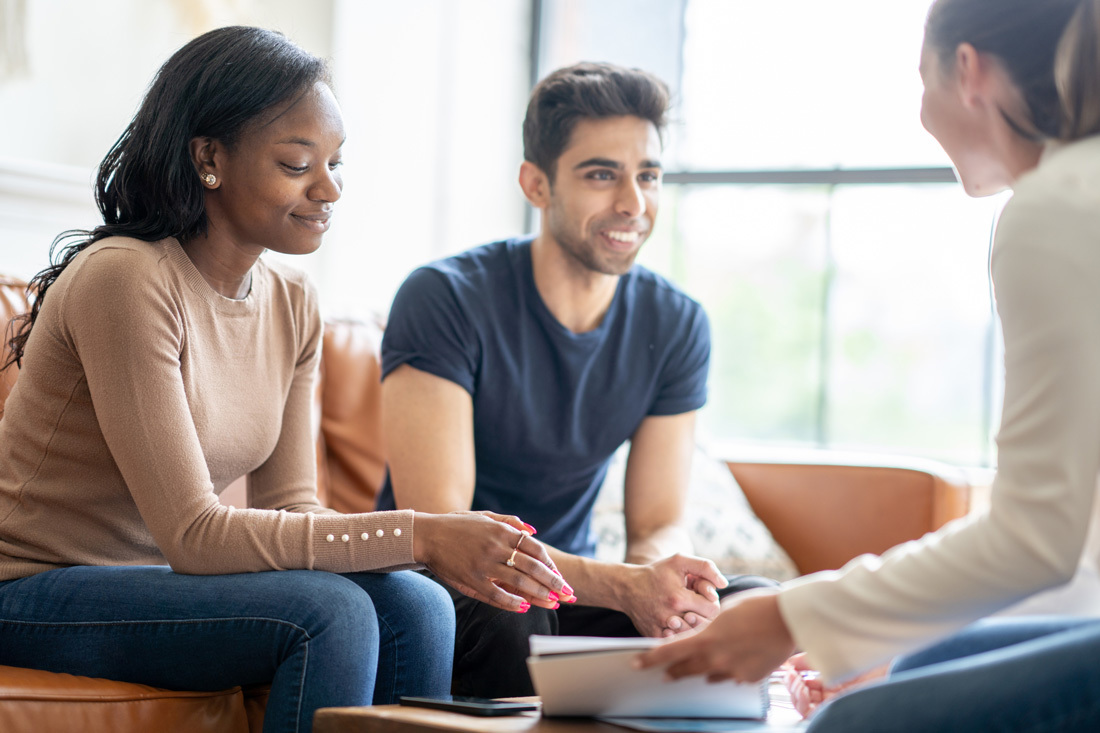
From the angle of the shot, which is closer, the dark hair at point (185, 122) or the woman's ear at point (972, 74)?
the woman's ear at point (972, 74)

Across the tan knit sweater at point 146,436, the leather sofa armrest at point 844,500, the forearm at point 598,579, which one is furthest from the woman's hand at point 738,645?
the leather sofa armrest at point 844,500

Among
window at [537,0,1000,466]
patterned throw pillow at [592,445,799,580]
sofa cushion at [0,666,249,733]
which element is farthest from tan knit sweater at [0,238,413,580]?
window at [537,0,1000,466]

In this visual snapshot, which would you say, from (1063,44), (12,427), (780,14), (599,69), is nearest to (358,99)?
(599,69)

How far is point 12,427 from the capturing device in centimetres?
134

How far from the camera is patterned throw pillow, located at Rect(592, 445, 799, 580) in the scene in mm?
2258

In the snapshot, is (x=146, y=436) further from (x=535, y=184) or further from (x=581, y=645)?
(x=535, y=184)

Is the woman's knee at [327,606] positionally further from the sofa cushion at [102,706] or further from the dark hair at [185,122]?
the dark hair at [185,122]

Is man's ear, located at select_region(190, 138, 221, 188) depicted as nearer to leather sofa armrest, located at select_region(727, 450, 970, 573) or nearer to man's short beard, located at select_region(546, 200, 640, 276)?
man's short beard, located at select_region(546, 200, 640, 276)

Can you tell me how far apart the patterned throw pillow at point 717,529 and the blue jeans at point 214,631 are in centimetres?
99

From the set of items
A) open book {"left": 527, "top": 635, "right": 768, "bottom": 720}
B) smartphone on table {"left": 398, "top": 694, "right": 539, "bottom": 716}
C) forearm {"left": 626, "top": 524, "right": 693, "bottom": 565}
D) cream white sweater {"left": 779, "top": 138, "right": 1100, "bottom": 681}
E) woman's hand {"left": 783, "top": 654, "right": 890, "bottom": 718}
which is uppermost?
cream white sweater {"left": 779, "top": 138, "right": 1100, "bottom": 681}

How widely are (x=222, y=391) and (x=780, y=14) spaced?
9.23ft

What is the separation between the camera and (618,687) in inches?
37.7

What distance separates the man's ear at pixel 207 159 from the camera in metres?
1.39

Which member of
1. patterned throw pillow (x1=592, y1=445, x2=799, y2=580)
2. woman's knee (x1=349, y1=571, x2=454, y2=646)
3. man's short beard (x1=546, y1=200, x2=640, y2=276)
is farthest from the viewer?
patterned throw pillow (x1=592, y1=445, x2=799, y2=580)
